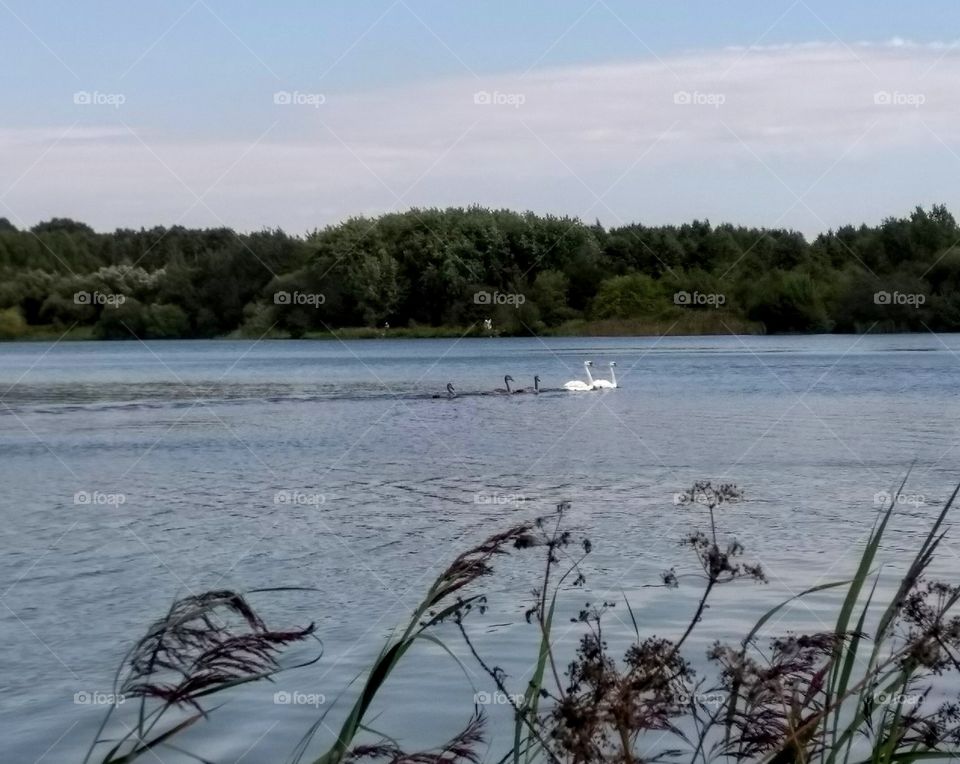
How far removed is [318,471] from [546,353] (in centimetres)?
3496

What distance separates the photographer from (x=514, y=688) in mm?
5895

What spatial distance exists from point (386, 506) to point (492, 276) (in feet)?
116

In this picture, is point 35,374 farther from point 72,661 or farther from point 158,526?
point 72,661

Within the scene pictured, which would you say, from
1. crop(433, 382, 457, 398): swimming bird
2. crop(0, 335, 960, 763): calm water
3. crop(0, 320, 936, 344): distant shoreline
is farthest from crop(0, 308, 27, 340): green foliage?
crop(433, 382, 457, 398): swimming bird

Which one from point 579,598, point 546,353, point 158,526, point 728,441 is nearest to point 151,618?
point 579,598

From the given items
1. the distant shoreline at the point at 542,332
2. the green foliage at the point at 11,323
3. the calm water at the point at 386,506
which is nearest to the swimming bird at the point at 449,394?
the calm water at the point at 386,506

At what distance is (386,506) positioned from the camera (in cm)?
1236

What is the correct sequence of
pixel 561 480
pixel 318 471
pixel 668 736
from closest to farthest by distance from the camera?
pixel 668 736 → pixel 561 480 → pixel 318 471

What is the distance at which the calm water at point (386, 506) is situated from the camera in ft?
21.9

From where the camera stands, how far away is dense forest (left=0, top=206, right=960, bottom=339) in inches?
1833

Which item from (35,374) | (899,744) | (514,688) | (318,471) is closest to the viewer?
(899,744)

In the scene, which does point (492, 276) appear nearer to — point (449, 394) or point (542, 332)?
point (542, 332)

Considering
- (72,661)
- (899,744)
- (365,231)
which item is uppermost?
(365,231)

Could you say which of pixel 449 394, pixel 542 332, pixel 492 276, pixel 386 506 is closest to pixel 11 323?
pixel 492 276
